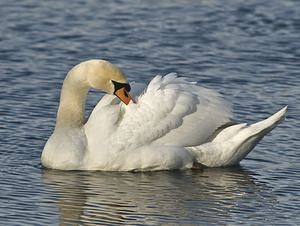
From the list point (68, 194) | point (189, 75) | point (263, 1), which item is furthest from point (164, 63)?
point (68, 194)

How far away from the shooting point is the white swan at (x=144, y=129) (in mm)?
12758

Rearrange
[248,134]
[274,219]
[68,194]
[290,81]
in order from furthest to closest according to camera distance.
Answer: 1. [290,81]
2. [248,134]
3. [68,194]
4. [274,219]

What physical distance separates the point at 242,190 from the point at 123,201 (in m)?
1.31

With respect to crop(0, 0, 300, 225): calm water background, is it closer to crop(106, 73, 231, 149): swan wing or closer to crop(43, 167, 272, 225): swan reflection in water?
crop(43, 167, 272, 225): swan reflection in water

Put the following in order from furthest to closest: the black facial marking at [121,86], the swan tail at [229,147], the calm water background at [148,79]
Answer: the swan tail at [229,147]
the black facial marking at [121,86]
the calm water background at [148,79]

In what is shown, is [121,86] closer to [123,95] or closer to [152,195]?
[123,95]

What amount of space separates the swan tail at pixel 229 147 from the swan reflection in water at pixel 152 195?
0.37 feet

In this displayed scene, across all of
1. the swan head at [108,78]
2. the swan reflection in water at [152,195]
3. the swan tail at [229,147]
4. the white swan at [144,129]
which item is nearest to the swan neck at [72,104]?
the white swan at [144,129]

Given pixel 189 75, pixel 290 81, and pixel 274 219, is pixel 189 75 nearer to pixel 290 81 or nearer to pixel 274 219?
pixel 290 81

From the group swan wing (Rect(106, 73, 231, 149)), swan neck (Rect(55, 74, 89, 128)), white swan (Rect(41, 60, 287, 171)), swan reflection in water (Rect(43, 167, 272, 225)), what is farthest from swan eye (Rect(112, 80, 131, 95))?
swan reflection in water (Rect(43, 167, 272, 225))

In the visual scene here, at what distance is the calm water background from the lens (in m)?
11.2

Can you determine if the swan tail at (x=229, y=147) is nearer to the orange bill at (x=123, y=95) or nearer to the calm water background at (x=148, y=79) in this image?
the calm water background at (x=148, y=79)

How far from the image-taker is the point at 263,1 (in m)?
21.2

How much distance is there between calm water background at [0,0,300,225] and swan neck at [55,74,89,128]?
0.46 meters
